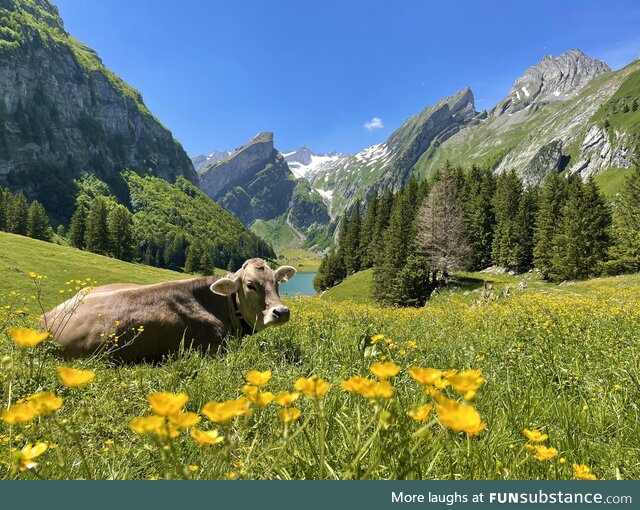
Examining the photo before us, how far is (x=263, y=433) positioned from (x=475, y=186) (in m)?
59.6

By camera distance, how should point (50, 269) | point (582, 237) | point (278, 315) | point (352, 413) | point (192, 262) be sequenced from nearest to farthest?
point (352, 413)
point (278, 315)
point (50, 269)
point (582, 237)
point (192, 262)

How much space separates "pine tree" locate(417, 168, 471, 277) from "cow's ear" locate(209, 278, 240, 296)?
3383 cm

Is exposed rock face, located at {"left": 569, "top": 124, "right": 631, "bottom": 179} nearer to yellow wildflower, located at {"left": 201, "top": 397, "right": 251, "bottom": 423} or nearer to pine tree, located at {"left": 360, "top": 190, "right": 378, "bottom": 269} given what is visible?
pine tree, located at {"left": 360, "top": 190, "right": 378, "bottom": 269}

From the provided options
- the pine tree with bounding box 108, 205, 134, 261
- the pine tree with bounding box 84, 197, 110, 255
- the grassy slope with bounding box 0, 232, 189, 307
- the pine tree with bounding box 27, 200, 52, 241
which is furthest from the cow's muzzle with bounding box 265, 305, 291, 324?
the pine tree with bounding box 27, 200, 52, 241

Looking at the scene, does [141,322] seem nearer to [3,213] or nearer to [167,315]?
[167,315]

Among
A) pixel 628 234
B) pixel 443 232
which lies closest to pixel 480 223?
pixel 443 232

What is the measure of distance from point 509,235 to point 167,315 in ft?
162

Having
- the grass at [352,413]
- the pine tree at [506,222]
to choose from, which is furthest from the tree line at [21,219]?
the grass at [352,413]

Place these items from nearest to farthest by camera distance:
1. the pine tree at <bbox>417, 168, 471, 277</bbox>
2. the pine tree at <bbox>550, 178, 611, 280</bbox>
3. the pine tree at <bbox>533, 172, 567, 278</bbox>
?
1. the pine tree at <bbox>550, 178, 611, 280</bbox>
2. the pine tree at <bbox>417, 168, 471, 277</bbox>
3. the pine tree at <bbox>533, 172, 567, 278</bbox>

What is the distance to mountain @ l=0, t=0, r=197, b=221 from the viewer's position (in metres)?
139

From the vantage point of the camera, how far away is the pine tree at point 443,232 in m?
37.6

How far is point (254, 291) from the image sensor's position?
20.9ft

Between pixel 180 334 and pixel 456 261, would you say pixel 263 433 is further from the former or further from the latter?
pixel 456 261

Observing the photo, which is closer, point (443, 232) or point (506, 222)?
point (443, 232)
